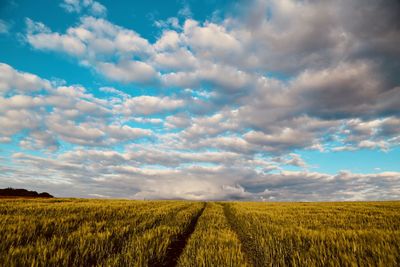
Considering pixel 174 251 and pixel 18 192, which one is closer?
pixel 174 251

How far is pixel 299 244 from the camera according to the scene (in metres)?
5.54

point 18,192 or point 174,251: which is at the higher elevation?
point 18,192

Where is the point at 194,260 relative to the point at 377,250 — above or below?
below

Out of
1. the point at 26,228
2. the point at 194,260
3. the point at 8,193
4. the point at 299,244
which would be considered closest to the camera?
the point at 194,260

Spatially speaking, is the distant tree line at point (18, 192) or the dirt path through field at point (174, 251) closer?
the dirt path through field at point (174, 251)

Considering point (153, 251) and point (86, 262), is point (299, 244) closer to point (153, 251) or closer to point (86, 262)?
point (153, 251)

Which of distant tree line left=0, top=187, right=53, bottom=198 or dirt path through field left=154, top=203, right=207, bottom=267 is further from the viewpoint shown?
distant tree line left=0, top=187, right=53, bottom=198

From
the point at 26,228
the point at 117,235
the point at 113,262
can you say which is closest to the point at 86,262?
the point at 113,262

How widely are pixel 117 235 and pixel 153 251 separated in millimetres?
1583

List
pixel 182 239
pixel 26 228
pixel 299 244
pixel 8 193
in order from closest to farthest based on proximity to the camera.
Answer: pixel 299 244 → pixel 26 228 → pixel 182 239 → pixel 8 193

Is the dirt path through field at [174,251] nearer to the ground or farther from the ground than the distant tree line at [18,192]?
nearer to the ground

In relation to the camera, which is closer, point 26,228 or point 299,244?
point 299,244

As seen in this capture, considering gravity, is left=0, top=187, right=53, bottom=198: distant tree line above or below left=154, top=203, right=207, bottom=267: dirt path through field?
above

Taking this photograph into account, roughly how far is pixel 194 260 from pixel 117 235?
2625 millimetres
